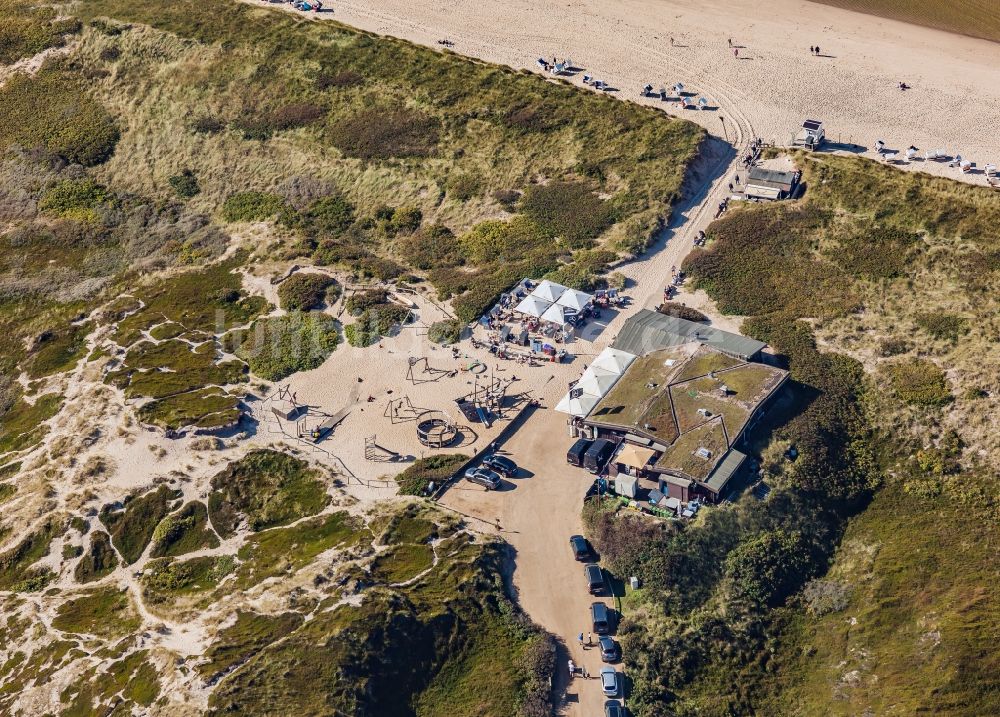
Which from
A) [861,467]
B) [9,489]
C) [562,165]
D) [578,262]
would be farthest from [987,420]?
[9,489]

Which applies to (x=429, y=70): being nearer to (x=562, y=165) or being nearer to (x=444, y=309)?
(x=562, y=165)

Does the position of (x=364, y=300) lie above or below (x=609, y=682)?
above

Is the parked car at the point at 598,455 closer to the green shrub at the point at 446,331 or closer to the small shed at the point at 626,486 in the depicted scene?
the small shed at the point at 626,486

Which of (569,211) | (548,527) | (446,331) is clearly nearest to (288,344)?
(446,331)

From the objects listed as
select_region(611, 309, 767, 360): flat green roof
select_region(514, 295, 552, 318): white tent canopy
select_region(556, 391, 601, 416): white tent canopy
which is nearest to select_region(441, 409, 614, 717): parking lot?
select_region(556, 391, 601, 416): white tent canopy

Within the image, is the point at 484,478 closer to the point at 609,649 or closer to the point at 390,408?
the point at 390,408

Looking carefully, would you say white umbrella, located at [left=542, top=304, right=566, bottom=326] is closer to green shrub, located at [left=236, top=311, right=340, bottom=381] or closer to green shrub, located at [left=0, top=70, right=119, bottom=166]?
green shrub, located at [left=236, top=311, right=340, bottom=381]
